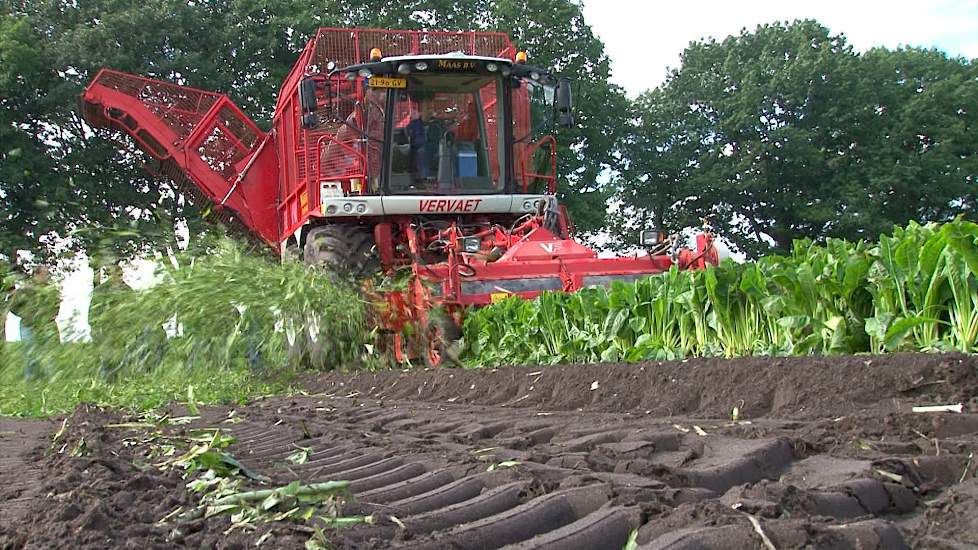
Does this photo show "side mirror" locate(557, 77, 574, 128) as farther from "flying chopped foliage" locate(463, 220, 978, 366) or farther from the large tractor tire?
"flying chopped foliage" locate(463, 220, 978, 366)

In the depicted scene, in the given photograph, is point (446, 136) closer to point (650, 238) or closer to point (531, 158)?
point (531, 158)

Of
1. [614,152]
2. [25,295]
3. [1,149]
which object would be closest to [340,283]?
[25,295]

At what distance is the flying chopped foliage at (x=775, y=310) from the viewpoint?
16.2 ft

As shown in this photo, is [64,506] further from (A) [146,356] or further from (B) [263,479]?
(A) [146,356]

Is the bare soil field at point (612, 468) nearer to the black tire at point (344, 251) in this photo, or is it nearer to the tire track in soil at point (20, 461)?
the tire track in soil at point (20, 461)

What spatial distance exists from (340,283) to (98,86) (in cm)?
590

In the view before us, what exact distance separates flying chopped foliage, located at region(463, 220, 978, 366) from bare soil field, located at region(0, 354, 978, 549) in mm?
631

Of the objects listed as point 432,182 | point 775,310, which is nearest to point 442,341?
point 432,182

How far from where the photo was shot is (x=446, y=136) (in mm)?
10234

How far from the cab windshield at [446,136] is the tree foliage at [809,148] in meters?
20.9

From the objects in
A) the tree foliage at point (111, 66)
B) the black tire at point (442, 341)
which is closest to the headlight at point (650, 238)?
the black tire at point (442, 341)

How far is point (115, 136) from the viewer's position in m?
14.6

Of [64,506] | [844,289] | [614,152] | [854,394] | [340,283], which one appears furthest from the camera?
[614,152]

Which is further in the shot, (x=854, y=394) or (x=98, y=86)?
(x=98, y=86)
